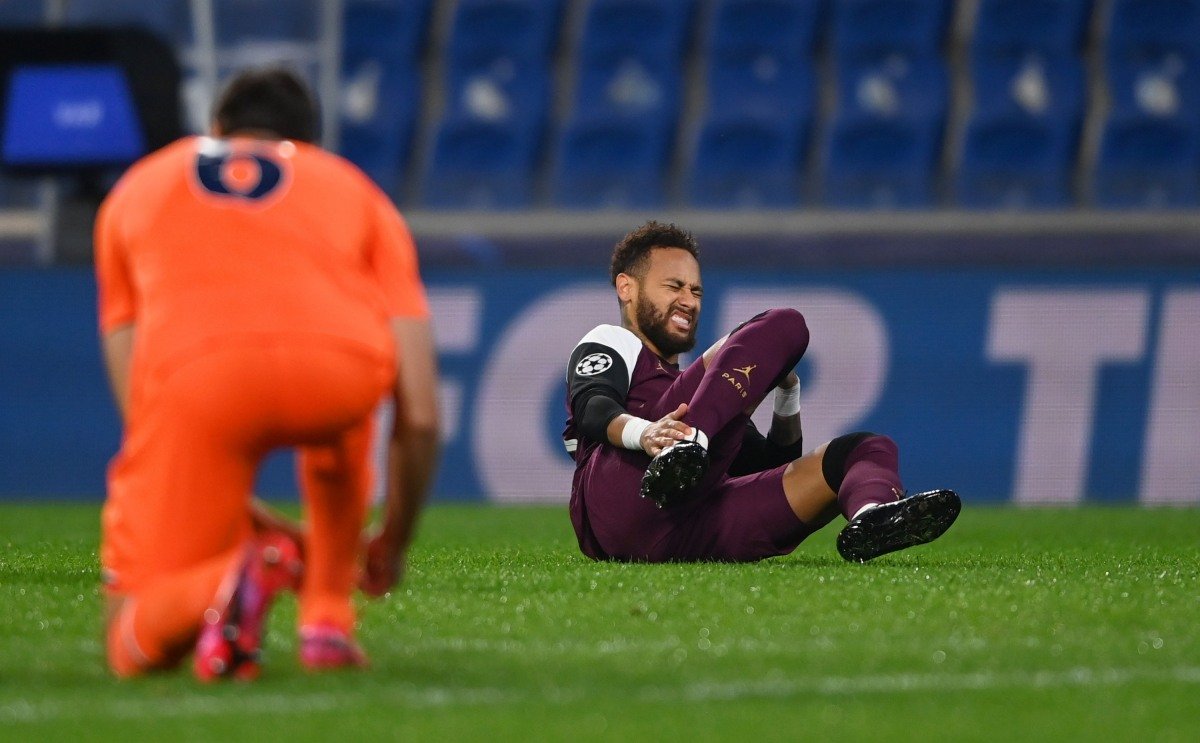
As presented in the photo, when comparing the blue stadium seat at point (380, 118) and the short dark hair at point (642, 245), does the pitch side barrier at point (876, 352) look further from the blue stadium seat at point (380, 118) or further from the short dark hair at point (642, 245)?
the short dark hair at point (642, 245)

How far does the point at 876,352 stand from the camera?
9.84 metres

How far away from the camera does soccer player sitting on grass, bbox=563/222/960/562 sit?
4.86 metres

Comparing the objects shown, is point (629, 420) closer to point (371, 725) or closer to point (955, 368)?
point (371, 725)

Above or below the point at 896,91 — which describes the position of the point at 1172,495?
below

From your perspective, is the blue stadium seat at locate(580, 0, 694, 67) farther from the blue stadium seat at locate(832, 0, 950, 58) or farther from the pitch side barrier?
the pitch side barrier

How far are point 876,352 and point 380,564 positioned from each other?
6891mm

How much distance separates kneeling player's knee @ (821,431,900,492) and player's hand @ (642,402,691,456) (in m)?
0.50

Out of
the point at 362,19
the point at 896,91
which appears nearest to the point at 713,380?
the point at 896,91

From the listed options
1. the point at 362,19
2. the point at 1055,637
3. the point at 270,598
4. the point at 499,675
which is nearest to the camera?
the point at 270,598

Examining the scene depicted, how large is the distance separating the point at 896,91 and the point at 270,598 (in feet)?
32.5

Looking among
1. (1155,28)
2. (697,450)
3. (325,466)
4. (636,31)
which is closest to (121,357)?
(325,466)

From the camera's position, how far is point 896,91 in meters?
12.3

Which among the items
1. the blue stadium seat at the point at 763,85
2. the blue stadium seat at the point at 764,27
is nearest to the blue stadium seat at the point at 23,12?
the blue stadium seat at the point at 763,85

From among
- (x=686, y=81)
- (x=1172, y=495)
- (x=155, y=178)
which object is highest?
(x=155, y=178)
